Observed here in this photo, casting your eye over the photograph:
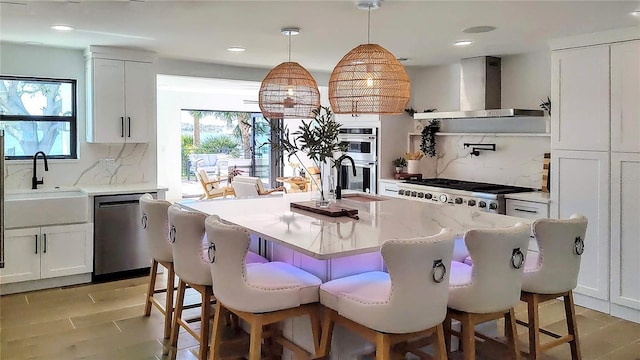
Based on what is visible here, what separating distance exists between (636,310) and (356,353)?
100 inches

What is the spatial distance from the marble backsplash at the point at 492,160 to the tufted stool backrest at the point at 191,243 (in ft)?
12.4

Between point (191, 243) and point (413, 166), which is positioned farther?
point (413, 166)

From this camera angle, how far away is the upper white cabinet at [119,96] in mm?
5215

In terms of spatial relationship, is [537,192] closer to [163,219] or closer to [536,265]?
[536,265]

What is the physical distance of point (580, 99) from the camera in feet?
14.5

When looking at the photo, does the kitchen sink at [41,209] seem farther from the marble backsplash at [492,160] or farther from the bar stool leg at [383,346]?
the marble backsplash at [492,160]

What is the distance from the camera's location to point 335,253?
2.40m

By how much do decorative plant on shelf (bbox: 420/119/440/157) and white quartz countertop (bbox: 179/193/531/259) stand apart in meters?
2.40

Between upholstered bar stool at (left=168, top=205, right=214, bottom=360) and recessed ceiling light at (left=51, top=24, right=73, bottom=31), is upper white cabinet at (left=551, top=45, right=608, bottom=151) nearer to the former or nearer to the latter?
upholstered bar stool at (left=168, top=205, right=214, bottom=360)

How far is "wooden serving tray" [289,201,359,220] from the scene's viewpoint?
3.52 meters

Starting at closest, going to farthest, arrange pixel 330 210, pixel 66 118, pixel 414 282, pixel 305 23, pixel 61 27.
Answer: pixel 414 282 < pixel 330 210 < pixel 305 23 < pixel 61 27 < pixel 66 118

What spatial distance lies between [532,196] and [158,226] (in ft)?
11.0

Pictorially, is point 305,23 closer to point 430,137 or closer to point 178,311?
point 178,311

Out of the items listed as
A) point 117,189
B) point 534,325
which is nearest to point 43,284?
point 117,189
